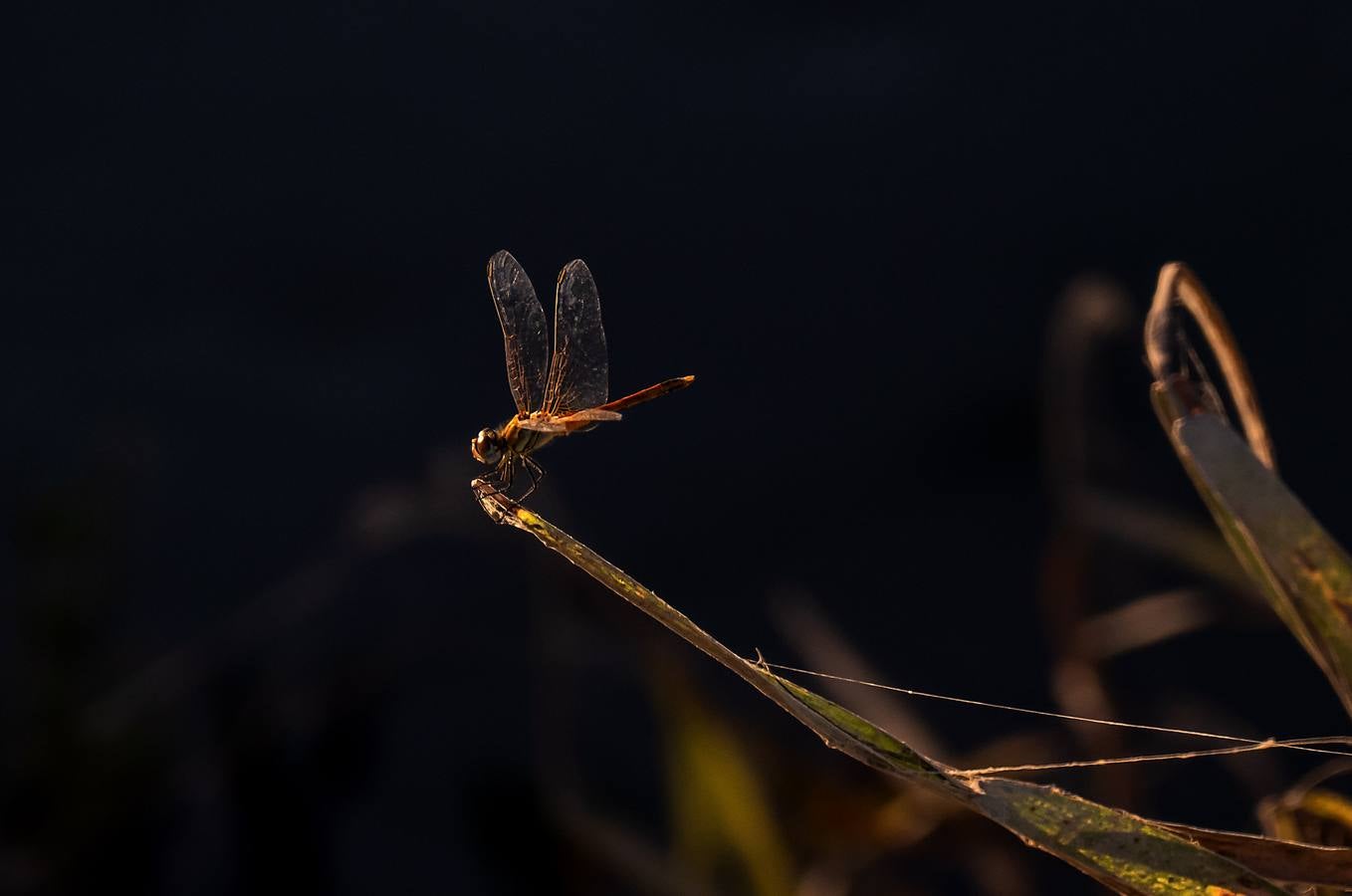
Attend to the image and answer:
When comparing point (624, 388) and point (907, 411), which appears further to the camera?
point (907, 411)

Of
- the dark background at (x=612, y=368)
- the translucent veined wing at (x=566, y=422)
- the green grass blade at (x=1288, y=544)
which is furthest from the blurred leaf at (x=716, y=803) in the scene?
the green grass blade at (x=1288, y=544)

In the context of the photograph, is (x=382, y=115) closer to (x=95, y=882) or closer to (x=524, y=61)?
(x=524, y=61)

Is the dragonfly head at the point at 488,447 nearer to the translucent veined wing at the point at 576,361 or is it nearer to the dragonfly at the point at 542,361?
the dragonfly at the point at 542,361

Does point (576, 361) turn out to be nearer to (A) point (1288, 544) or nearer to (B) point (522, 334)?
(B) point (522, 334)

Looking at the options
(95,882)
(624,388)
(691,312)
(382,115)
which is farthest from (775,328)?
(95,882)

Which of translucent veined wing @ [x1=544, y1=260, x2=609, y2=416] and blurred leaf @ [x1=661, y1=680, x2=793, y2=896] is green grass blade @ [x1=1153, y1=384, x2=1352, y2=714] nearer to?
translucent veined wing @ [x1=544, y1=260, x2=609, y2=416]
